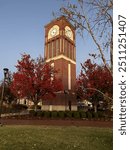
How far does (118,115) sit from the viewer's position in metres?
2.72

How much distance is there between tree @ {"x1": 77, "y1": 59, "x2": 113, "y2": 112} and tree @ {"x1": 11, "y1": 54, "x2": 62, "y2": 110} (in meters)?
4.14

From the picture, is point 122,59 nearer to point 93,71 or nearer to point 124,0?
point 124,0

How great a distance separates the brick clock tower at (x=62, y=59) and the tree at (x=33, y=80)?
1492 cm

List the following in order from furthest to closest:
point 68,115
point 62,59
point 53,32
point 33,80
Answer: point 53,32 → point 62,59 → point 33,80 → point 68,115

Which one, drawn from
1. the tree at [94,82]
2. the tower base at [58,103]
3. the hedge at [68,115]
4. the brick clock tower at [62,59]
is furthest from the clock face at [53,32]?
the hedge at [68,115]

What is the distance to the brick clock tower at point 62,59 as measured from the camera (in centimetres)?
4966

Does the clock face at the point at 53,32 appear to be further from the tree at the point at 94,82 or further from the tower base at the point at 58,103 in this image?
the tree at the point at 94,82

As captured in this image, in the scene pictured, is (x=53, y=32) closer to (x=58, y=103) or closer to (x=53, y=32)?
(x=53, y=32)

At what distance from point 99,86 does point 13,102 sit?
27.0 m

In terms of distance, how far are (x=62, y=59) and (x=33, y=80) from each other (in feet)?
60.1

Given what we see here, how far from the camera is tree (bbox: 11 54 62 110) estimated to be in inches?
1251

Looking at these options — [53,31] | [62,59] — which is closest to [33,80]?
[62,59]

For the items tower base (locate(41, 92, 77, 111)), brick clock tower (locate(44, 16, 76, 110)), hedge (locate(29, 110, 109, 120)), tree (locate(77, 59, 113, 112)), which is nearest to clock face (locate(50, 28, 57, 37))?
brick clock tower (locate(44, 16, 76, 110))

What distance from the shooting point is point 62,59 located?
49594 millimetres
